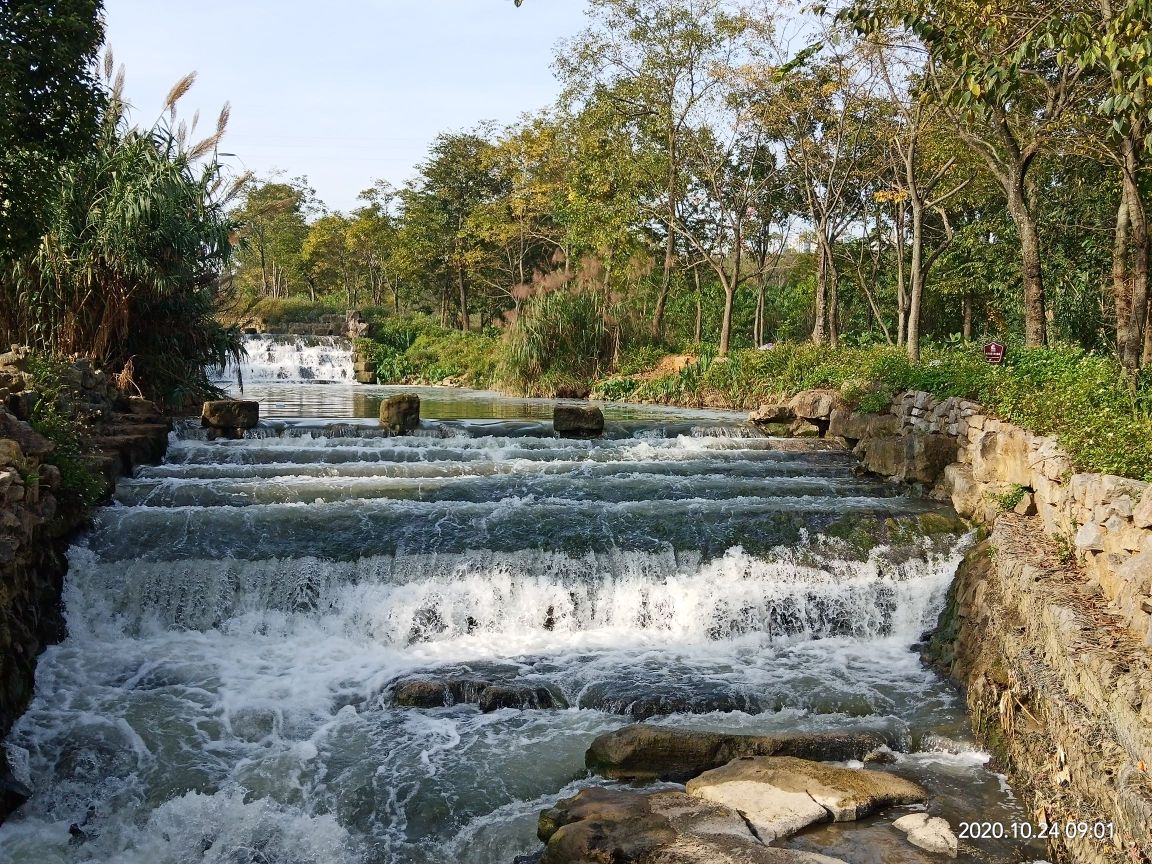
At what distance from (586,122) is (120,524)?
17.6 metres

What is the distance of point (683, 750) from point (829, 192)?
1813 cm

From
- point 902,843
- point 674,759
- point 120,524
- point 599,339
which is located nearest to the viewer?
point 902,843

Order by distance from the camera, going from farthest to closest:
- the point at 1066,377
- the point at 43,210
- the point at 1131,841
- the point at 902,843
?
the point at 43,210 < the point at 1066,377 < the point at 902,843 < the point at 1131,841

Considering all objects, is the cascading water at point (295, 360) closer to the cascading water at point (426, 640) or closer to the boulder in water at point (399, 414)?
the boulder in water at point (399, 414)

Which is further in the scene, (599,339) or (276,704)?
(599,339)

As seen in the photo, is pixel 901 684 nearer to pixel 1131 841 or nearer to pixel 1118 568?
pixel 1118 568

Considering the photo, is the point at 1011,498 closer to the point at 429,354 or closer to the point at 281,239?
the point at 429,354

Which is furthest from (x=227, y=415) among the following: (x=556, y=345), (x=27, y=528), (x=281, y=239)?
(x=281, y=239)

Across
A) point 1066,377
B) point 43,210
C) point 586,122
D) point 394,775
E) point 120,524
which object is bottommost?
point 394,775

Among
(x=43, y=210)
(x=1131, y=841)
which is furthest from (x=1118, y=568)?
(x=43, y=210)

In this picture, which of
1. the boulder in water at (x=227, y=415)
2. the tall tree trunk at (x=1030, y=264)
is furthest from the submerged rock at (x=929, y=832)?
the boulder in water at (x=227, y=415)

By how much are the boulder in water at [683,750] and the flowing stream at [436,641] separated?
19cm

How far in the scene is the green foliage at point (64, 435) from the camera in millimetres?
7684

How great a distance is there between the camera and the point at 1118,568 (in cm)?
521
